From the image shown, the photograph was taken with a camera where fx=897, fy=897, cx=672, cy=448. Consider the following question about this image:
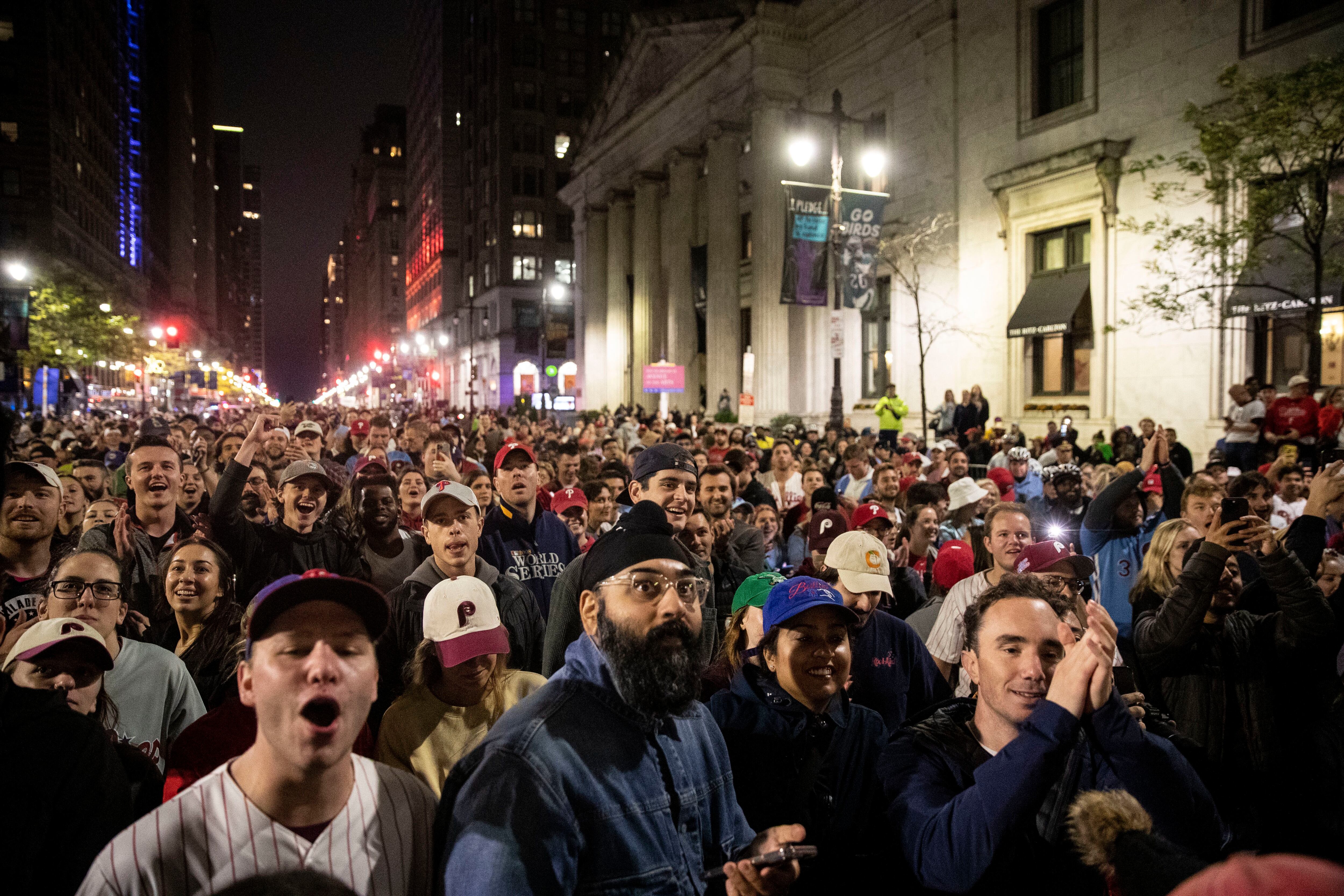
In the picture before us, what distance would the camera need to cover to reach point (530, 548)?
6684mm

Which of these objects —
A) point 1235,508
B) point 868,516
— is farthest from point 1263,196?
point 1235,508

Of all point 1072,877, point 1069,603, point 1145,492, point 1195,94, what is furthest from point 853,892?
point 1195,94

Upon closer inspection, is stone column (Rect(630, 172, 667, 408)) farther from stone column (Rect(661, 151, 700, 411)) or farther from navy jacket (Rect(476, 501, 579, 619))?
navy jacket (Rect(476, 501, 579, 619))

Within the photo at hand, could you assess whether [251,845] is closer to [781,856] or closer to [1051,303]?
[781,856]

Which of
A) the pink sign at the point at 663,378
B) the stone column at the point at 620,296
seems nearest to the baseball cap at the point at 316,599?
the pink sign at the point at 663,378

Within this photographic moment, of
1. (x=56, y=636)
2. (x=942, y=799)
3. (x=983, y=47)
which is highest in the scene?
(x=983, y=47)

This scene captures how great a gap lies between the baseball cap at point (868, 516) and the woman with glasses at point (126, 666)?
16.1 feet

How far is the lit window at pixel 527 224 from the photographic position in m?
84.4

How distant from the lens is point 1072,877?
9.53ft

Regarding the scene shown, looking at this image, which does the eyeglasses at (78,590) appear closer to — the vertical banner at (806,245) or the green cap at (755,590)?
the green cap at (755,590)

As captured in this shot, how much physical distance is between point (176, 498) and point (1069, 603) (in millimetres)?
6179

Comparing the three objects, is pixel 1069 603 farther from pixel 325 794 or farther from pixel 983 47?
pixel 983 47

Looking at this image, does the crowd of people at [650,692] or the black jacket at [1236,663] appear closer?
the crowd of people at [650,692]

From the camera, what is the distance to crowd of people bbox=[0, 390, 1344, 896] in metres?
2.29
